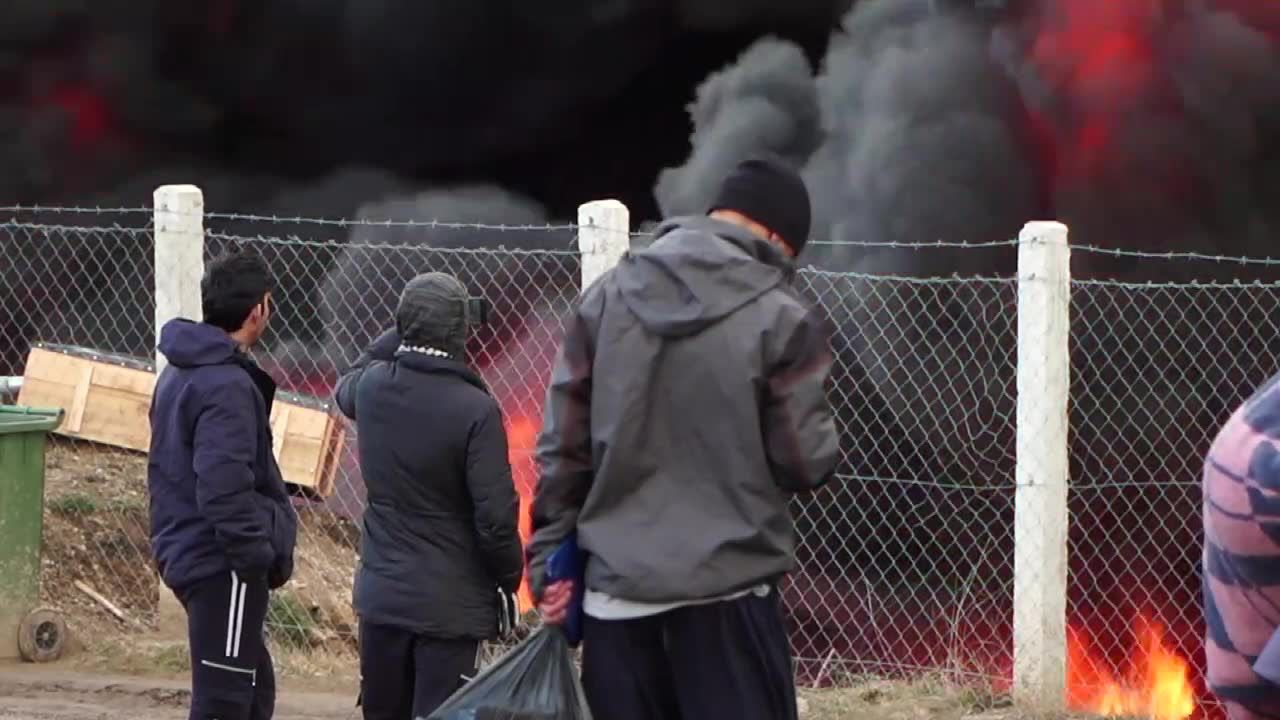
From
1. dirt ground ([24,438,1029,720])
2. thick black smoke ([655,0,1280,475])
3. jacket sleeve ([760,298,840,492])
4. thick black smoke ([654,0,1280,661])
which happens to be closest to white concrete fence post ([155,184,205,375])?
dirt ground ([24,438,1029,720])

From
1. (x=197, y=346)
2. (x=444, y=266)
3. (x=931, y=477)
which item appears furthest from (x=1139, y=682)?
(x=444, y=266)

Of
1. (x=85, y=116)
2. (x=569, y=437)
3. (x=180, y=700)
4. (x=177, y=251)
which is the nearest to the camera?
(x=569, y=437)

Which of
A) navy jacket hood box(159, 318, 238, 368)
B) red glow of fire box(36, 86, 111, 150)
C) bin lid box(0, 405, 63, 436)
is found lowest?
navy jacket hood box(159, 318, 238, 368)

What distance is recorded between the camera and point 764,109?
12.2m

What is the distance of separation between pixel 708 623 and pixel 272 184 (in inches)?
487

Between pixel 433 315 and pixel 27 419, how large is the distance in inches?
136

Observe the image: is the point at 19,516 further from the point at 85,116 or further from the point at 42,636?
the point at 85,116

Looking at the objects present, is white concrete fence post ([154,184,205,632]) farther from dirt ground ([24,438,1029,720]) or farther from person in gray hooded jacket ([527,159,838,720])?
person in gray hooded jacket ([527,159,838,720])

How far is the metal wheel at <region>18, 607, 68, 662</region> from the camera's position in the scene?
7531mm

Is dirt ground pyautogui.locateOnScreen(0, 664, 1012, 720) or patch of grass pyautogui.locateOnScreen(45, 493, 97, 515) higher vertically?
patch of grass pyautogui.locateOnScreen(45, 493, 97, 515)

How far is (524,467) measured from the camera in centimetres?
808

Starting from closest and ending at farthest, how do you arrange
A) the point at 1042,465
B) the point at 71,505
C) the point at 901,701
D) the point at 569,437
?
the point at 569,437 → the point at 1042,465 → the point at 901,701 → the point at 71,505

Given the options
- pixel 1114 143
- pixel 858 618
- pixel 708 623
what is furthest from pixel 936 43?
pixel 708 623

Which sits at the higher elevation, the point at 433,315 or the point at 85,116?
the point at 85,116
